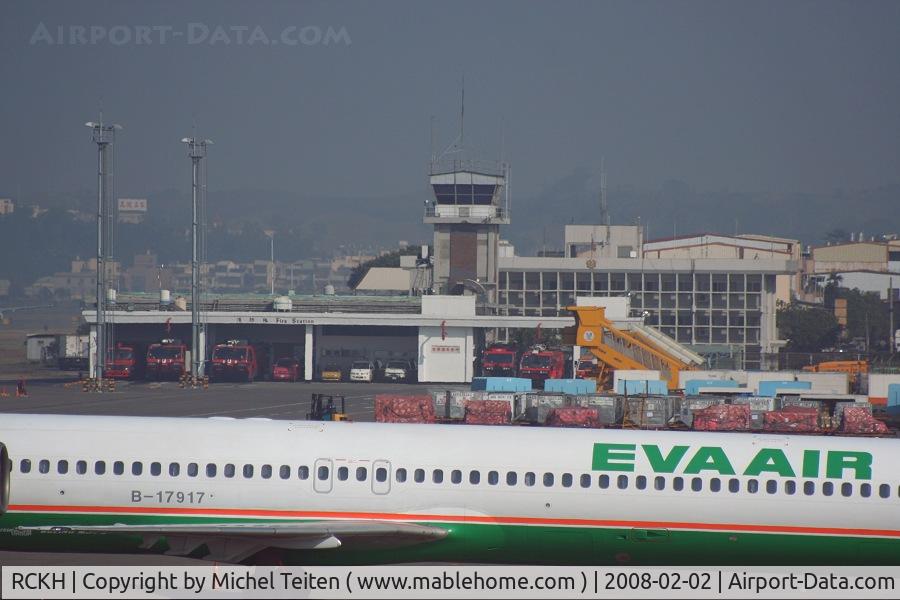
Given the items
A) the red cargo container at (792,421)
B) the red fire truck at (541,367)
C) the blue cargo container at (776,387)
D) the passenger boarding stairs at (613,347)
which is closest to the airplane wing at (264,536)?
the red cargo container at (792,421)

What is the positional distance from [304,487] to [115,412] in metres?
44.5

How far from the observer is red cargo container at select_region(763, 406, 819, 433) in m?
41.2

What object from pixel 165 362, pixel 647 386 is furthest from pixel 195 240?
pixel 647 386

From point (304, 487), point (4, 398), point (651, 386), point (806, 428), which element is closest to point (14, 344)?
point (4, 398)

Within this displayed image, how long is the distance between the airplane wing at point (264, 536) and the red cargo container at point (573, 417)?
69.1 feet

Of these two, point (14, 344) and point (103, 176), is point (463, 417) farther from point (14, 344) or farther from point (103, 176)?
point (14, 344)

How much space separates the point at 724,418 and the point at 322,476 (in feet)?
74.2

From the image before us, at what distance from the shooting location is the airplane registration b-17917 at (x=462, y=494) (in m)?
21.9

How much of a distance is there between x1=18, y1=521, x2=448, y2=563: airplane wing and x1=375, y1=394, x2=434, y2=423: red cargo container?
2183 cm

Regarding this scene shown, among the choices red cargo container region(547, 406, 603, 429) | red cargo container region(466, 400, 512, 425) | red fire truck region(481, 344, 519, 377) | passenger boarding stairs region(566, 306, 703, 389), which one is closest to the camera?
red cargo container region(547, 406, 603, 429)

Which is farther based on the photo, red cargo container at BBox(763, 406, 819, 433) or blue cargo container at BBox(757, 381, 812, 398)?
blue cargo container at BBox(757, 381, 812, 398)

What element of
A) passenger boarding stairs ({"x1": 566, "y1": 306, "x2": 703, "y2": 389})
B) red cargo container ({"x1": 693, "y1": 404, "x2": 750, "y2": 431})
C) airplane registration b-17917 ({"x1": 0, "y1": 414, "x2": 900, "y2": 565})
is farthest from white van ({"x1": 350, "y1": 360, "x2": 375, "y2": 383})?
airplane registration b-17917 ({"x1": 0, "y1": 414, "x2": 900, "y2": 565})

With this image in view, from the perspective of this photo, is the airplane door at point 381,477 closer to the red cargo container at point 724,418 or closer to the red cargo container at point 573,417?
the red cargo container at point 573,417

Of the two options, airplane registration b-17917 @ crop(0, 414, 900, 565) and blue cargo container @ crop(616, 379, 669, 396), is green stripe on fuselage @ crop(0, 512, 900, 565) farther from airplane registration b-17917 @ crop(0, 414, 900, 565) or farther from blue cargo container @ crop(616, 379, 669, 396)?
blue cargo container @ crop(616, 379, 669, 396)
